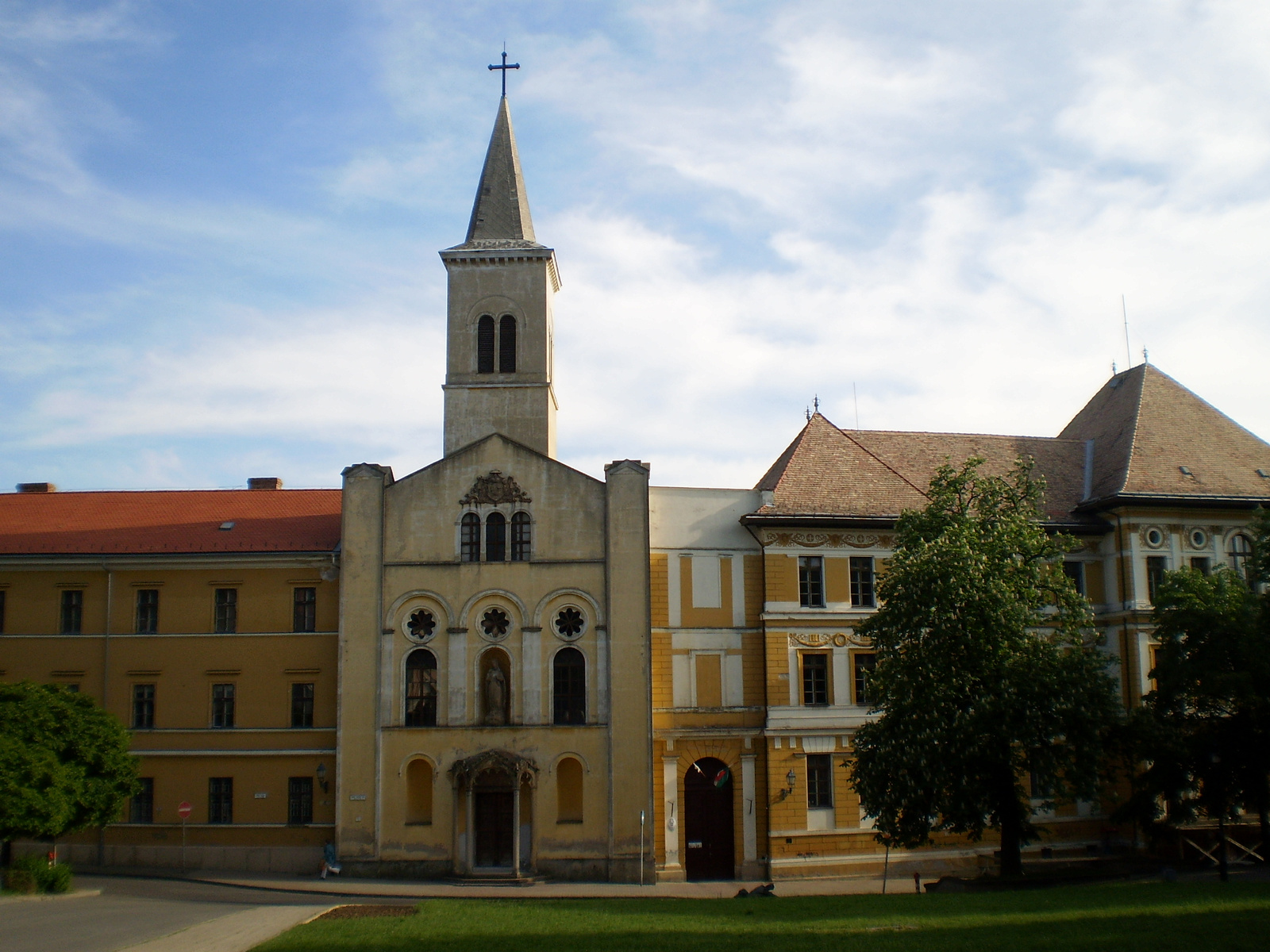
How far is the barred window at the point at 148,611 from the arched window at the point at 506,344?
1397 cm

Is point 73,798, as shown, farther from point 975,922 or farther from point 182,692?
point 975,922

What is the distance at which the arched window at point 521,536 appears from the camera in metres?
35.1

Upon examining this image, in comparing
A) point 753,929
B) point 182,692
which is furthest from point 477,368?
point 753,929

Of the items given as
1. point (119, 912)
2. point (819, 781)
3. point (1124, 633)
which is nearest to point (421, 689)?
point (119, 912)

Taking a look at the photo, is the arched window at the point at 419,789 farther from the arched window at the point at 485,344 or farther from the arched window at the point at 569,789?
the arched window at the point at 485,344

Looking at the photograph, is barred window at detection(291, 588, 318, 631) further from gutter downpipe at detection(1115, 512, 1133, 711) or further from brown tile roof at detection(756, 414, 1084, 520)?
gutter downpipe at detection(1115, 512, 1133, 711)

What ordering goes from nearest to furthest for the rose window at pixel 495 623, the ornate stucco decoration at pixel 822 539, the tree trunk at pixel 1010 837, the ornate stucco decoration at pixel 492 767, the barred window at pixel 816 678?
the tree trunk at pixel 1010 837 < the ornate stucco decoration at pixel 492 767 < the barred window at pixel 816 678 < the rose window at pixel 495 623 < the ornate stucco decoration at pixel 822 539

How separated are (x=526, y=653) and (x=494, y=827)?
5.28 meters

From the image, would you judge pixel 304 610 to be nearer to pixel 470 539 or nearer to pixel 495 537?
pixel 470 539

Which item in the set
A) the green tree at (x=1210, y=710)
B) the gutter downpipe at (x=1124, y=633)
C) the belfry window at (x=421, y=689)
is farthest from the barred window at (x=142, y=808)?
the gutter downpipe at (x=1124, y=633)

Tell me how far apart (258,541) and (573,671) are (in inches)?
449

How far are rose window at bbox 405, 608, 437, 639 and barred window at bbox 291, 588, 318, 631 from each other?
356cm

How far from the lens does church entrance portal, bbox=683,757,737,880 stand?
110 feet

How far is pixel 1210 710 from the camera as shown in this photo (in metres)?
29.2
